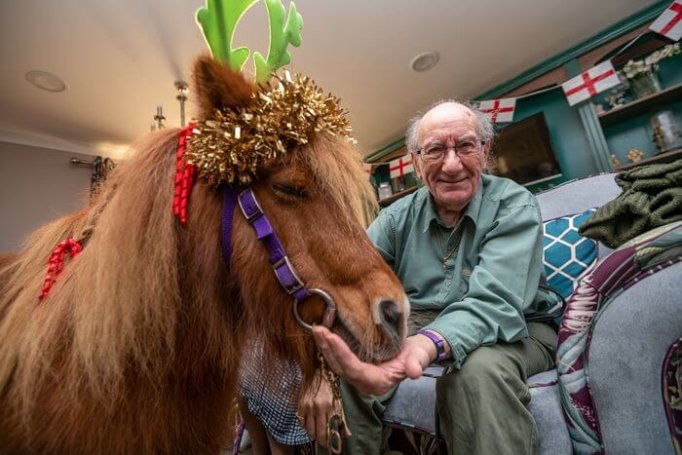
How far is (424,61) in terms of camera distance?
11.4 ft

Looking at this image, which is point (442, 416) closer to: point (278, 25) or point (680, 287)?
point (680, 287)

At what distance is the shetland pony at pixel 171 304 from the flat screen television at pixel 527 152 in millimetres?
3458

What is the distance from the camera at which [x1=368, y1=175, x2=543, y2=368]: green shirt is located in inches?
34.3

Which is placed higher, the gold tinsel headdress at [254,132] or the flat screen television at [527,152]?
the gold tinsel headdress at [254,132]

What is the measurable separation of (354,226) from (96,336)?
50cm

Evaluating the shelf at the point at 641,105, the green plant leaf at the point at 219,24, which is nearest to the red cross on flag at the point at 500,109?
the shelf at the point at 641,105

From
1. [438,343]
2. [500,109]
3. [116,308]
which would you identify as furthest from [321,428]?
[500,109]

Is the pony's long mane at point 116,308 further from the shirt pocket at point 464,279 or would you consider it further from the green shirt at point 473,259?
the shirt pocket at point 464,279

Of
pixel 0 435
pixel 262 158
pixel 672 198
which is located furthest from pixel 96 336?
pixel 672 198

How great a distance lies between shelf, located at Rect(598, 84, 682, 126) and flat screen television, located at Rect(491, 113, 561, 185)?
545mm

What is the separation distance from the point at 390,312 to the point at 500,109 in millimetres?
4040

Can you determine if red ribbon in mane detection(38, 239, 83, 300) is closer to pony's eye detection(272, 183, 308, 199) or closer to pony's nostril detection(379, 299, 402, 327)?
pony's eye detection(272, 183, 308, 199)

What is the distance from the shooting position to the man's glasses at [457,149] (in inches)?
49.0

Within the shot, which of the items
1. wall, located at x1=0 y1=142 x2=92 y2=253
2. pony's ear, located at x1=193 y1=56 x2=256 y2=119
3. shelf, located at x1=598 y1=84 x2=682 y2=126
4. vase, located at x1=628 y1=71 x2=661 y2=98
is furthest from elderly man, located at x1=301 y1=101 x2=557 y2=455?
wall, located at x1=0 y1=142 x2=92 y2=253
